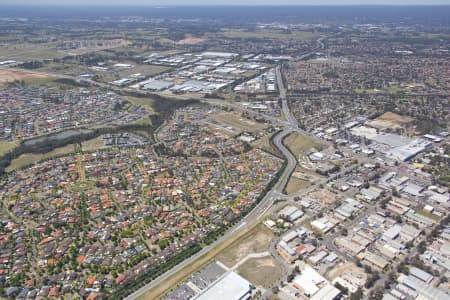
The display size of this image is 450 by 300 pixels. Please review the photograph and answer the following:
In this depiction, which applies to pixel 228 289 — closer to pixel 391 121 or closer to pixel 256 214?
pixel 256 214

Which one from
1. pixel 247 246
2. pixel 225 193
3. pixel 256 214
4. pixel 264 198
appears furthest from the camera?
pixel 225 193

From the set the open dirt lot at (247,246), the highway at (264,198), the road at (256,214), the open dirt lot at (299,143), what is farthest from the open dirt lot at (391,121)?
the open dirt lot at (247,246)

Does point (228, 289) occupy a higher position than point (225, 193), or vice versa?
point (225, 193)

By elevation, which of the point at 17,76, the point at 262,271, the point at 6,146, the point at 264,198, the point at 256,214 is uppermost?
the point at 17,76

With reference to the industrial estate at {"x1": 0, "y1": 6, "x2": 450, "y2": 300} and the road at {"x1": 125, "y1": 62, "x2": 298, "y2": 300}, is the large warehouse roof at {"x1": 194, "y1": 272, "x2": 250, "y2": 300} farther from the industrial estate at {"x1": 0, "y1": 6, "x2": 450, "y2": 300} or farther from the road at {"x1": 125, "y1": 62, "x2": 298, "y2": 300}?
the road at {"x1": 125, "y1": 62, "x2": 298, "y2": 300}

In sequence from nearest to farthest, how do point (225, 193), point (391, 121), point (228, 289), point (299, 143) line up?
1. point (228, 289)
2. point (225, 193)
3. point (299, 143)
4. point (391, 121)

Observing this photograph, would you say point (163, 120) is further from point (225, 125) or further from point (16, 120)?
point (16, 120)

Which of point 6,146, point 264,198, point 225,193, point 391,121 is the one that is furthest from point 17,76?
point 391,121

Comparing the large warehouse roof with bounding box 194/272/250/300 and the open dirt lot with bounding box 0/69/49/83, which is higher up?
the open dirt lot with bounding box 0/69/49/83

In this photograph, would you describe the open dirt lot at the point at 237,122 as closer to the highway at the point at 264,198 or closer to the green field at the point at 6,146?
the highway at the point at 264,198

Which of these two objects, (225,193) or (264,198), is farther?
(225,193)

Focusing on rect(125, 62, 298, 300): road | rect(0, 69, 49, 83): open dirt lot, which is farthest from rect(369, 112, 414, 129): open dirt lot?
rect(0, 69, 49, 83): open dirt lot
